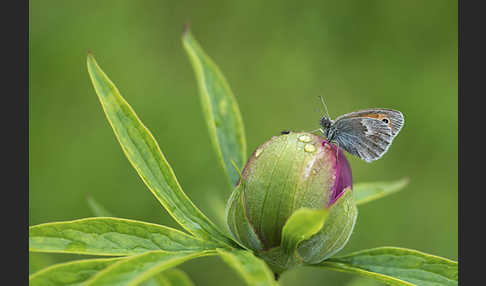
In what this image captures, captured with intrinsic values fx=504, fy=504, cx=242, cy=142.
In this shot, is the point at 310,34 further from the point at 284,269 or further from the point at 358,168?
the point at 284,269

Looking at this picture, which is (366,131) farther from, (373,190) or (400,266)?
(400,266)

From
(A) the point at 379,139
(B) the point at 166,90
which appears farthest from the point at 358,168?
(A) the point at 379,139

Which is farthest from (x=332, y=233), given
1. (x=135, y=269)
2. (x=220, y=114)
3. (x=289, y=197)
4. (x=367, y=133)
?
(x=220, y=114)

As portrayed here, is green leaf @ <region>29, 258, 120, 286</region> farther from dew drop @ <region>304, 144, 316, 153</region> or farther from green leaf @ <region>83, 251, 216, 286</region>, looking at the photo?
dew drop @ <region>304, 144, 316, 153</region>

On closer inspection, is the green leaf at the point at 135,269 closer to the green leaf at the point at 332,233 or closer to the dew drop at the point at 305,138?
the green leaf at the point at 332,233

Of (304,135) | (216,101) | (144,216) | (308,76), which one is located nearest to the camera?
(304,135)

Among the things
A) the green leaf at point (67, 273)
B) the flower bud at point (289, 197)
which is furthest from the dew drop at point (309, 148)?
the green leaf at point (67, 273)
